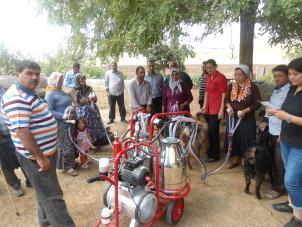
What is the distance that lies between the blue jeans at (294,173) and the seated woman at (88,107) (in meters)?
3.48

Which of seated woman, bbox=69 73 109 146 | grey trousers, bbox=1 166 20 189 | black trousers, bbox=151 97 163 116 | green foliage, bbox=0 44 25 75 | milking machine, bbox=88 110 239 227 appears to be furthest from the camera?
green foliage, bbox=0 44 25 75

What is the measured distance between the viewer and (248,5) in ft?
12.6

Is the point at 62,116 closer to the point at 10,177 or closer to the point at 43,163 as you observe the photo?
the point at 10,177

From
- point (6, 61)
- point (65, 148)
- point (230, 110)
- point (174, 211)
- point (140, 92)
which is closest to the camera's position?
point (174, 211)

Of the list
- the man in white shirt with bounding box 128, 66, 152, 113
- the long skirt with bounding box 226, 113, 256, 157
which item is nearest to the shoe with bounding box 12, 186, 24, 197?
the man in white shirt with bounding box 128, 66, 152, 113

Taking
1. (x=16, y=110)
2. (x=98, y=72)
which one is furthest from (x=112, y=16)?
(x=98, y=72)

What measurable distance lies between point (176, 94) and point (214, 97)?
755 mm

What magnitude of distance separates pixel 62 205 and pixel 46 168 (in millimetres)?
535

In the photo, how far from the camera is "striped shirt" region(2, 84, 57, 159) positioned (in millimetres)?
2752

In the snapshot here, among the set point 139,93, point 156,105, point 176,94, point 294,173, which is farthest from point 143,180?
point 156,105

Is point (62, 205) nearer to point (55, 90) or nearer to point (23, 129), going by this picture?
point (23, 129)

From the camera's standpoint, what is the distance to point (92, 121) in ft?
19.6

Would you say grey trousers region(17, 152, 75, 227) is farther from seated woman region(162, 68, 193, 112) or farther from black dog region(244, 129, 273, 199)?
seated woman region(162, 68, 193, 112)

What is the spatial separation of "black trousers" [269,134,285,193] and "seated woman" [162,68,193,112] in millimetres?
1887
